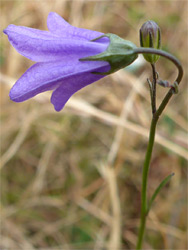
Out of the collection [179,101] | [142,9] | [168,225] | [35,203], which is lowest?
[35,203]

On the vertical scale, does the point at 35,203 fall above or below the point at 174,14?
below

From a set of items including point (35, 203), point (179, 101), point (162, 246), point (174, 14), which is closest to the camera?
point (162, 246)

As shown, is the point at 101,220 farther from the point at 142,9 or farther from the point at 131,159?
the point at 142,9

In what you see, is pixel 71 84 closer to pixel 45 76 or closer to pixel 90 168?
pixel 45 76

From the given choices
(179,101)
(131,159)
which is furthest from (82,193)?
(179,101)

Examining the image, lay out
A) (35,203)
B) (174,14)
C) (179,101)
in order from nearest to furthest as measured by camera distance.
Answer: (35,203), (179,101), (174,14)

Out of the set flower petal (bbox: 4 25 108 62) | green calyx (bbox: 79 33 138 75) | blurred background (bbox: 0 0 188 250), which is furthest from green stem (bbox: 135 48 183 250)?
blurred background (bbox: 0 0 188 250)

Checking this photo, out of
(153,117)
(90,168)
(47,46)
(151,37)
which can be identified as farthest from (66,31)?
(90,168)
